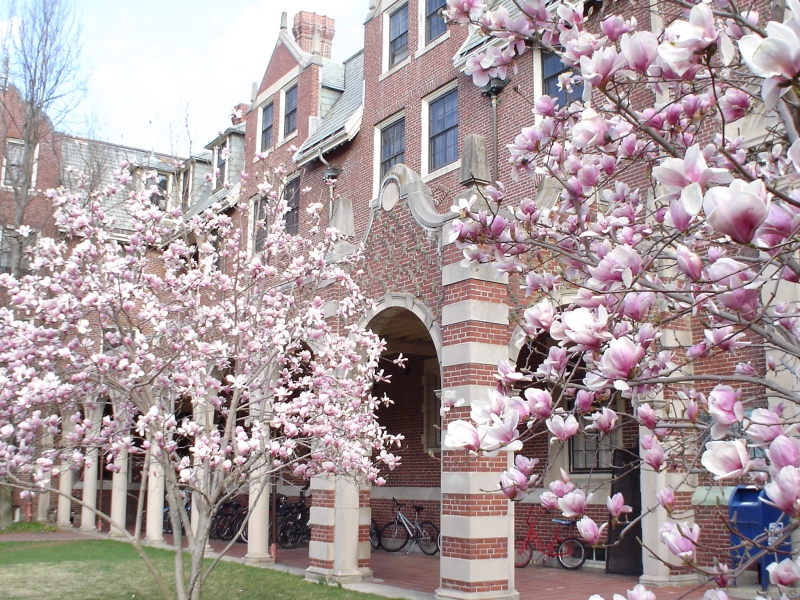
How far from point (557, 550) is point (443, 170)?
7570 millimetres

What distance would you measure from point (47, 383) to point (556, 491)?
21.8 feet

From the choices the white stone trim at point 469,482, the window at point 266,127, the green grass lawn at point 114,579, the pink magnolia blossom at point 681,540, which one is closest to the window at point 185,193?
the window at point 266,127

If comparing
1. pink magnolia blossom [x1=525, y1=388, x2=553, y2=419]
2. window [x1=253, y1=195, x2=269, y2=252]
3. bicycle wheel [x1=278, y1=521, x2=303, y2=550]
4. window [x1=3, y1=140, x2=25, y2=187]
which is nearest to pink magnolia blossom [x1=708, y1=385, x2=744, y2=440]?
pink magnolia blossom [x1=525, y1=388, x2=553, y2=419]

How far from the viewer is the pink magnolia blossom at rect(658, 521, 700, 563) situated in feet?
8.81

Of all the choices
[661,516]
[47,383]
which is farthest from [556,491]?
[661,516]

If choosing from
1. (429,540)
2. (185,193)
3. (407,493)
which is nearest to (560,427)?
(429,540)

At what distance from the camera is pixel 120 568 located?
49.3 ft

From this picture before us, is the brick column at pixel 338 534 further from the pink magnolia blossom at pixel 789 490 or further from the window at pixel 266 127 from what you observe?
the window at pixel 266 127

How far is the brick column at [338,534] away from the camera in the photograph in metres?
12.6

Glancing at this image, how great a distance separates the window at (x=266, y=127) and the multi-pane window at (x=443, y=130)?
803 cm

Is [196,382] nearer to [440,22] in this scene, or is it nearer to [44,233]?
[440,22]

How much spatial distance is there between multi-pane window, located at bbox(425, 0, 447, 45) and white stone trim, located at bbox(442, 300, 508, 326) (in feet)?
27.8

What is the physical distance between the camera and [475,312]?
10664mm

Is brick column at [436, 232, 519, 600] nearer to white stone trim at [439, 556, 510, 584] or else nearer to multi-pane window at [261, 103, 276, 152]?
white stone trim at [439, 556, 510, 584]
